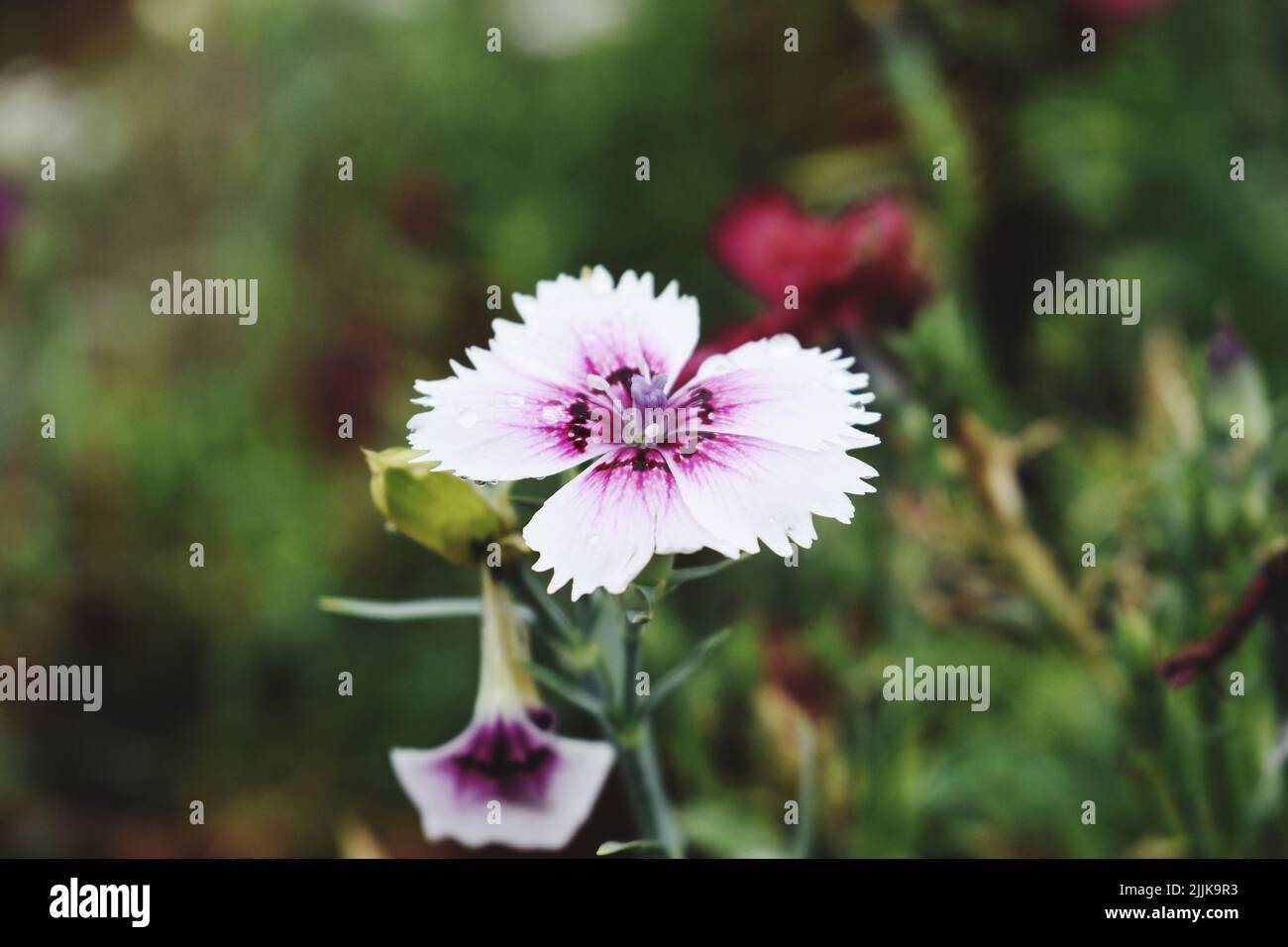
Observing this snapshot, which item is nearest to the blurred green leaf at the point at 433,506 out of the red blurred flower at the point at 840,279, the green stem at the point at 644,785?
the green stem at the point at 644,785

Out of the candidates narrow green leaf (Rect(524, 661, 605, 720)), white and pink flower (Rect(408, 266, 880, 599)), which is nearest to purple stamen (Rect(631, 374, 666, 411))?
white and pink flower (Rect(408, 266, 880, 599))

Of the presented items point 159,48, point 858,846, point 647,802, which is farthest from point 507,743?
point 159,48

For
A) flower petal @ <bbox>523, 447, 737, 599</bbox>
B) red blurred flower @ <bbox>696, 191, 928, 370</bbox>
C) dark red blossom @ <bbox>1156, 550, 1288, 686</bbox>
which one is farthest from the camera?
red blurred flower @ <bbox>696, 191, 928, 370</bbox>

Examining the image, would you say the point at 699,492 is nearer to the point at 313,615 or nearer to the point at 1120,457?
the point at 1120,457

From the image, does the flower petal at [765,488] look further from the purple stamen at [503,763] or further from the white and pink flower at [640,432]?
the purple stamen at [503,763]

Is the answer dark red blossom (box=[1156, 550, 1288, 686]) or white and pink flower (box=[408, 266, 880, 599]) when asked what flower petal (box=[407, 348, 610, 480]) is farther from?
dark red blossom (box=[1156, 550, 1288, 686])

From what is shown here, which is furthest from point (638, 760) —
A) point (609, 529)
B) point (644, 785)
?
point (609, 529)

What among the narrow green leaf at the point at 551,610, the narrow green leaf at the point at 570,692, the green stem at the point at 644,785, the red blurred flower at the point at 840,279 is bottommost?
the green stem at the point at 644,785
